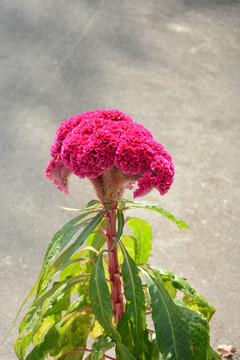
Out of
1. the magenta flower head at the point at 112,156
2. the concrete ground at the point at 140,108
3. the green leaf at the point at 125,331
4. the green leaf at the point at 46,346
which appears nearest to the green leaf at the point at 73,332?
the green leaf at the point at 46,346

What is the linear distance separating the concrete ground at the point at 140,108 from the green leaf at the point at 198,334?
1.17 meters

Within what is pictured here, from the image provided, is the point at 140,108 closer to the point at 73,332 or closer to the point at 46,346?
the point at 73,332

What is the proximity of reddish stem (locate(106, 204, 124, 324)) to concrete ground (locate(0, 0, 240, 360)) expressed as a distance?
1.00 m

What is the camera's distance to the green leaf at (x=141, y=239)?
2.10m

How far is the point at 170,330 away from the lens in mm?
1697

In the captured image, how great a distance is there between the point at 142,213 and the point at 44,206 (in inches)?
25.7

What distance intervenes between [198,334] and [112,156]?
64 cm

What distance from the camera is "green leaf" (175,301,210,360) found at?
174 cm

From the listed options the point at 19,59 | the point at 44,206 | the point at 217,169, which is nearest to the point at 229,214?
the point at 217,169

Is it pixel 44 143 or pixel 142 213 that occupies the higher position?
pixel 44 143

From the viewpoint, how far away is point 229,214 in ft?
12.0

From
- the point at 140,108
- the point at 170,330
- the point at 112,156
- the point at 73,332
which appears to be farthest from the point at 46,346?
the point at 140,108

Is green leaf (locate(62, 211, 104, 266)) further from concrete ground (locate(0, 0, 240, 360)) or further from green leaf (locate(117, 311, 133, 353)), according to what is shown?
concrete ground (locate(0, 0, 240, 360))

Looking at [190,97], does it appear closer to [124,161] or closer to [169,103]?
[169,103]
